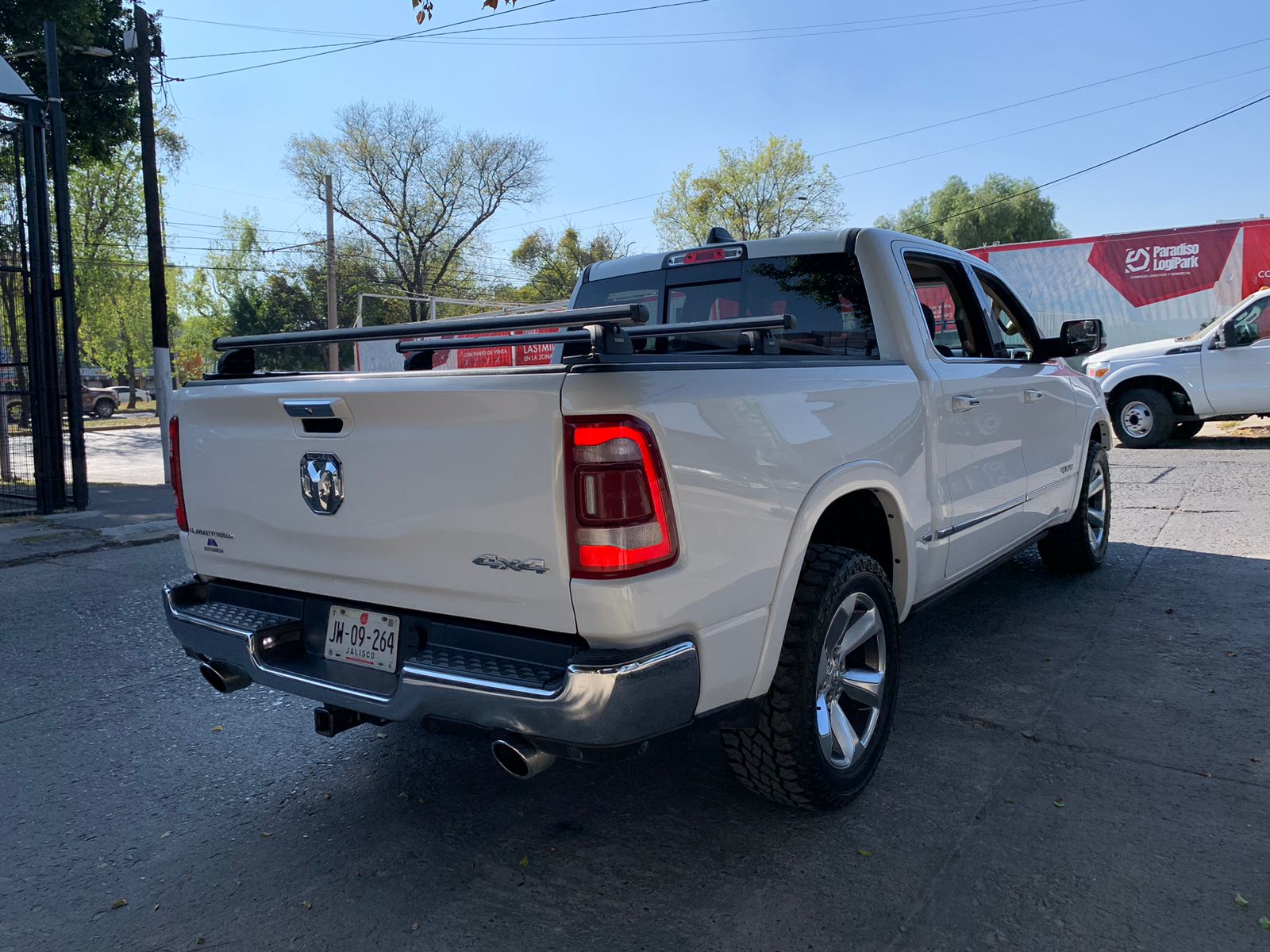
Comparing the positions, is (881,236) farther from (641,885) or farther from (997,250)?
(997,250)

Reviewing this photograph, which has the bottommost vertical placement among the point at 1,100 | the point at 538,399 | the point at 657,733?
the point at 657,733

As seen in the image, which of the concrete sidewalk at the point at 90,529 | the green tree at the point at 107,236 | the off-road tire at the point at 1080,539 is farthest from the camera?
the green tree at the point at 107,236

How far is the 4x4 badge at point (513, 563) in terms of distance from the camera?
92.0 inches

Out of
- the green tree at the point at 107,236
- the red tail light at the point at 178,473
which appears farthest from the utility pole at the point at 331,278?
the red tail light at the point at 178,473

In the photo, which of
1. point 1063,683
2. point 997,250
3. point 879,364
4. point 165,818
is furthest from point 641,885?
point 997,250

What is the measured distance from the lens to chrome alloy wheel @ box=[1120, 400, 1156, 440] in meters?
12.8

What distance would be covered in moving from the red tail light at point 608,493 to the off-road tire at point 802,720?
74 centimetres

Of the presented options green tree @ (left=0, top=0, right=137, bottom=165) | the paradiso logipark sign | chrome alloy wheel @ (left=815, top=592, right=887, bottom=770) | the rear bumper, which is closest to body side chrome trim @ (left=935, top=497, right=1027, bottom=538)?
chrome alloy wheel @ (left=815, top=592, right=887, bottom=770)

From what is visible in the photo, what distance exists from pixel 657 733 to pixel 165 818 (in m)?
1.86

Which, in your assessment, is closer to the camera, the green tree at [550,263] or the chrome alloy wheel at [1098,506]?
the chrome alloy wheel at [1098,506]

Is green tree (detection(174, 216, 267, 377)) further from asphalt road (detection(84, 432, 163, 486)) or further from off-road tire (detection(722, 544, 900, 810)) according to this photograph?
off-road tire (detection(722, 544, 900, 810))

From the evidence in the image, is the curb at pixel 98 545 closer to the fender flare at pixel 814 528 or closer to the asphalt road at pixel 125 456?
the asphalt road at pixel 125 456

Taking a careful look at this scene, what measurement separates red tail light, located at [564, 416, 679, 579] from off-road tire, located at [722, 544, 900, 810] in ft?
2.44

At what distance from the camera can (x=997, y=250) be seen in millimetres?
21594
